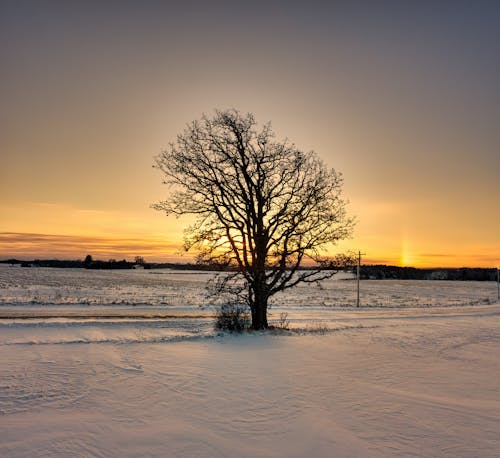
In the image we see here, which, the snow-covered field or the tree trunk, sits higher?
the tree trunk

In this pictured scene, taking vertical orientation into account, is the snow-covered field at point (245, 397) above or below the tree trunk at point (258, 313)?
below

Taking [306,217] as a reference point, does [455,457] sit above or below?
below

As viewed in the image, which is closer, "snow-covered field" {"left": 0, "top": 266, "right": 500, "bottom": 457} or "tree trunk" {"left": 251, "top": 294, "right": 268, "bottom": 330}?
"snow-covered field" {"left": 0, "top": 266, "right": 500, "bottom": 457}

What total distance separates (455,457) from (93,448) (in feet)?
16.2

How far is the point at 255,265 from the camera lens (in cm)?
1750

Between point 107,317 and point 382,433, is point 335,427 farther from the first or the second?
point 107,317

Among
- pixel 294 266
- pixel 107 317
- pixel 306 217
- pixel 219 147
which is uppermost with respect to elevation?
pixel 219 147

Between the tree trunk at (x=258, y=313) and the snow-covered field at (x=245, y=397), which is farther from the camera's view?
the tree trunk at (x=258, y=313)

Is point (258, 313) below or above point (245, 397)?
above

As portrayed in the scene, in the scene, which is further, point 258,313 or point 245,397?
point 258,313

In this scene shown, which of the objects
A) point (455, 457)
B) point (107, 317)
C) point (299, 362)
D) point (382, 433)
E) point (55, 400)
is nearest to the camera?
point (455, 457)

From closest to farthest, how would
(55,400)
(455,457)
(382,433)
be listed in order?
(455,457), (382,433), (55,400)

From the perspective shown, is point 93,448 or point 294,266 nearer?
point 93,448

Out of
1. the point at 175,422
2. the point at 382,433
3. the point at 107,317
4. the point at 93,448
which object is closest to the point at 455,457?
the point at 382,433
